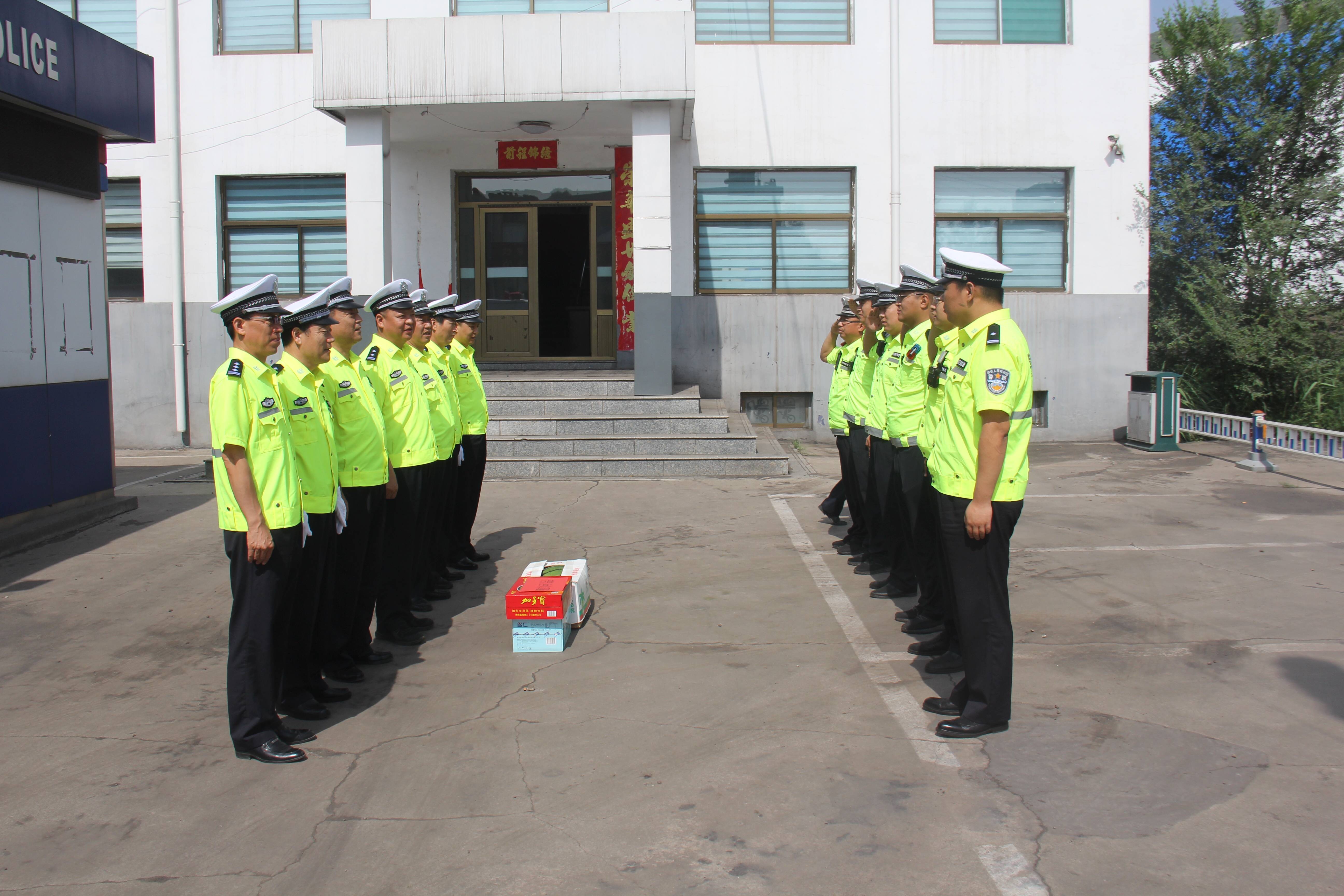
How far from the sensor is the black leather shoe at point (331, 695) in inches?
191

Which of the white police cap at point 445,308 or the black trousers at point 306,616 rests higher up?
the white police cap at point 445,308

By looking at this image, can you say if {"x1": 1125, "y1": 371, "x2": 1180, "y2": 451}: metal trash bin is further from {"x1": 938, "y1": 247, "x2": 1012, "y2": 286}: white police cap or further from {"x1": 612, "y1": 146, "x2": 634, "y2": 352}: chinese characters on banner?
{"x1": 938, "y1": 247, "x2": 1012, "y2": 286}: white police cap

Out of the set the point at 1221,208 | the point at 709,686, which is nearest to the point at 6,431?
the point at 709,686

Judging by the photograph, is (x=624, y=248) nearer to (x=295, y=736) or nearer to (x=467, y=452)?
(x=467, y=452)

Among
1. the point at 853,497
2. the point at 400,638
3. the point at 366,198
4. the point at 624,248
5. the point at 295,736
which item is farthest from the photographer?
the point at 624,248

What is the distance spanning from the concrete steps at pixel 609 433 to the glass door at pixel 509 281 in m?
1.80

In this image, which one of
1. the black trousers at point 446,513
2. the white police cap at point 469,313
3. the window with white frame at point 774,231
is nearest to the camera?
the black trousers at point 446,513

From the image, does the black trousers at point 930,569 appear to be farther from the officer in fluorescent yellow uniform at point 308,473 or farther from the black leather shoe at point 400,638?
the officer in fluorescent yellow uniform at point 308,473

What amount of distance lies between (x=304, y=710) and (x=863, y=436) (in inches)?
179

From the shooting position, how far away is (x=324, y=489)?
15.2ft

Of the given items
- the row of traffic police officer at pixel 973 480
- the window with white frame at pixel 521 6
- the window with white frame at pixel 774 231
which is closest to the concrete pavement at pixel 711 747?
the row of traffic police officer at pixel 973 480

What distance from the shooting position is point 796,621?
607cm

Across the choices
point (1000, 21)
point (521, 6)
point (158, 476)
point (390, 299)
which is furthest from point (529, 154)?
point (390, 299)

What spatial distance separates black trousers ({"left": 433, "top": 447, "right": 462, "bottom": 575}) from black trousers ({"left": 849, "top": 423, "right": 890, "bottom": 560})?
2970 mm
